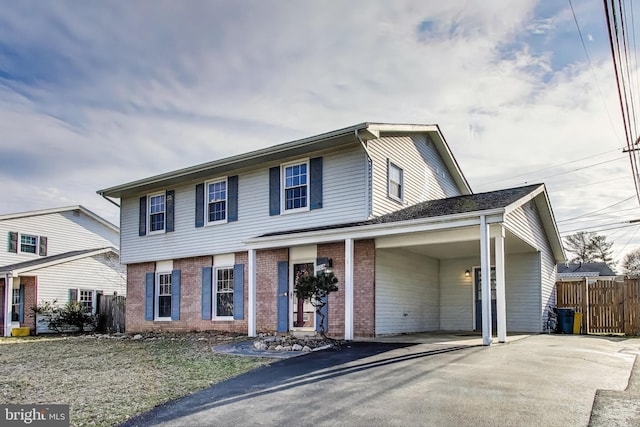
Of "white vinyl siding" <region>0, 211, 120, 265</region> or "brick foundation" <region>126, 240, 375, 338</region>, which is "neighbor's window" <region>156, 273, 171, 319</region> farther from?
"white vinyl siding" <region>0, 211, 120, 265</region>

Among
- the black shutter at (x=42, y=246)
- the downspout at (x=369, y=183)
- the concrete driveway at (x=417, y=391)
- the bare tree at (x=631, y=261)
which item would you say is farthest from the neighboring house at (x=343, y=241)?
the bare tree at (x=631, y=261)

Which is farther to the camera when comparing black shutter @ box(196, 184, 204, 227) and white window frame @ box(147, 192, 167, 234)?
white window frame @ box(147, 192, 167, 234)

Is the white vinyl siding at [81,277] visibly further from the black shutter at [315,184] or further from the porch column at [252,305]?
the black shutter at [315,184]

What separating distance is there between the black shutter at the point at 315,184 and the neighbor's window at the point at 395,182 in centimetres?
193

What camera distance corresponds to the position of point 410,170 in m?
15.5

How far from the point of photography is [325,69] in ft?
43.4

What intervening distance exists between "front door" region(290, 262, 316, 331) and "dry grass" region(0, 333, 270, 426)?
2.04 meters

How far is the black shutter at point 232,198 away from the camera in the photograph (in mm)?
15883

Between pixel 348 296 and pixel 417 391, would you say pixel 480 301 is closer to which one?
pixel 348 296

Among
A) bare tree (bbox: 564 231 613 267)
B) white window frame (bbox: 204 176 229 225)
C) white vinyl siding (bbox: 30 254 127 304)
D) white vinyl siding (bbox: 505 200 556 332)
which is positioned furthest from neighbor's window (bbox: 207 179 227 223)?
bare tree (bbox: 564 231 613 267)

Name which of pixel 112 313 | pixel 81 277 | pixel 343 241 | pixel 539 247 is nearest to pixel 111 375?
pixel 343 241

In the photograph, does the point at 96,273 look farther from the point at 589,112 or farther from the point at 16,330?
the point at 589,112

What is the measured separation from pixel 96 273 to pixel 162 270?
8957 mm

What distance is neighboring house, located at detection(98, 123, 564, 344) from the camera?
12.4m
